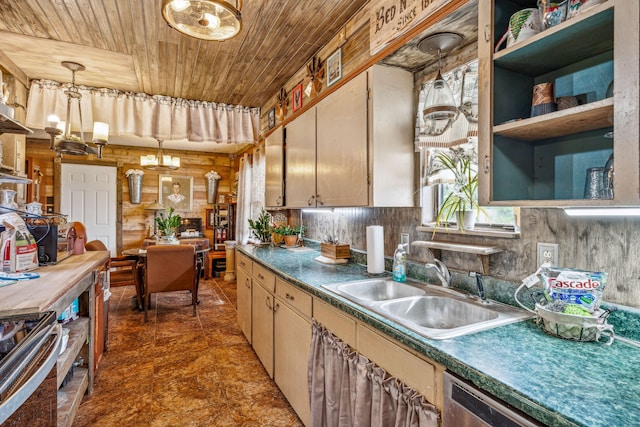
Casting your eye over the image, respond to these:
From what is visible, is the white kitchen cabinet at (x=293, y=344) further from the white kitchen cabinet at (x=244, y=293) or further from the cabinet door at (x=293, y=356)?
the white kitchen cabinet at (x=244, y=293)

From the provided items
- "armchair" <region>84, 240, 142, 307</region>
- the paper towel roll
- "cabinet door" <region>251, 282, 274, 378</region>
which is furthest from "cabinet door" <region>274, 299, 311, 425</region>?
"armchair" <region>84, 240, 142, 307</region>

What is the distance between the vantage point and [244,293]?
10.3 ft

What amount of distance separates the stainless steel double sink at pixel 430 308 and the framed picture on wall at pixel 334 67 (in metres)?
1.60

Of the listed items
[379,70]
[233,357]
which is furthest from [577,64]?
[233,357]

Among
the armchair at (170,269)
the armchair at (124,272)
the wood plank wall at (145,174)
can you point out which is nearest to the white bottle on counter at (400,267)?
the armchair at (170,269)

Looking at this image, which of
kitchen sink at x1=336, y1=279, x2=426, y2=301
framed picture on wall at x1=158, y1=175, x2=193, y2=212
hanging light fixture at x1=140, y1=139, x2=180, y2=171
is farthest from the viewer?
framed picture on wall at x1=158, y1=175, x2=193, y2=212

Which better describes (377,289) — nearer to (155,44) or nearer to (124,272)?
(155,44)

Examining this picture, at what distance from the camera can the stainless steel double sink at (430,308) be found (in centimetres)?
119

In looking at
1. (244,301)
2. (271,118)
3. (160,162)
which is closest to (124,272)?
(160,162)

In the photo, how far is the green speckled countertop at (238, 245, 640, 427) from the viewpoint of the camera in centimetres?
71

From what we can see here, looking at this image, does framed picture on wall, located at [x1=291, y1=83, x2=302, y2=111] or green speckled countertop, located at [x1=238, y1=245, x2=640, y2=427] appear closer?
green speckled countertop, located at [x1=238, y1=245, x2=640, y2=427]

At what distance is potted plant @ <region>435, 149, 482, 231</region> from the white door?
6220 mm

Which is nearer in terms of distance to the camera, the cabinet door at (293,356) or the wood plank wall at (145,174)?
the cabinet door at (293,356)

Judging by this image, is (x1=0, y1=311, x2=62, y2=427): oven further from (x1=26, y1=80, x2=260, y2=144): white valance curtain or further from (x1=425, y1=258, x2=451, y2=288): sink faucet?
(x1=26, y1=80, x2=260, y2=144): white valance curtain
